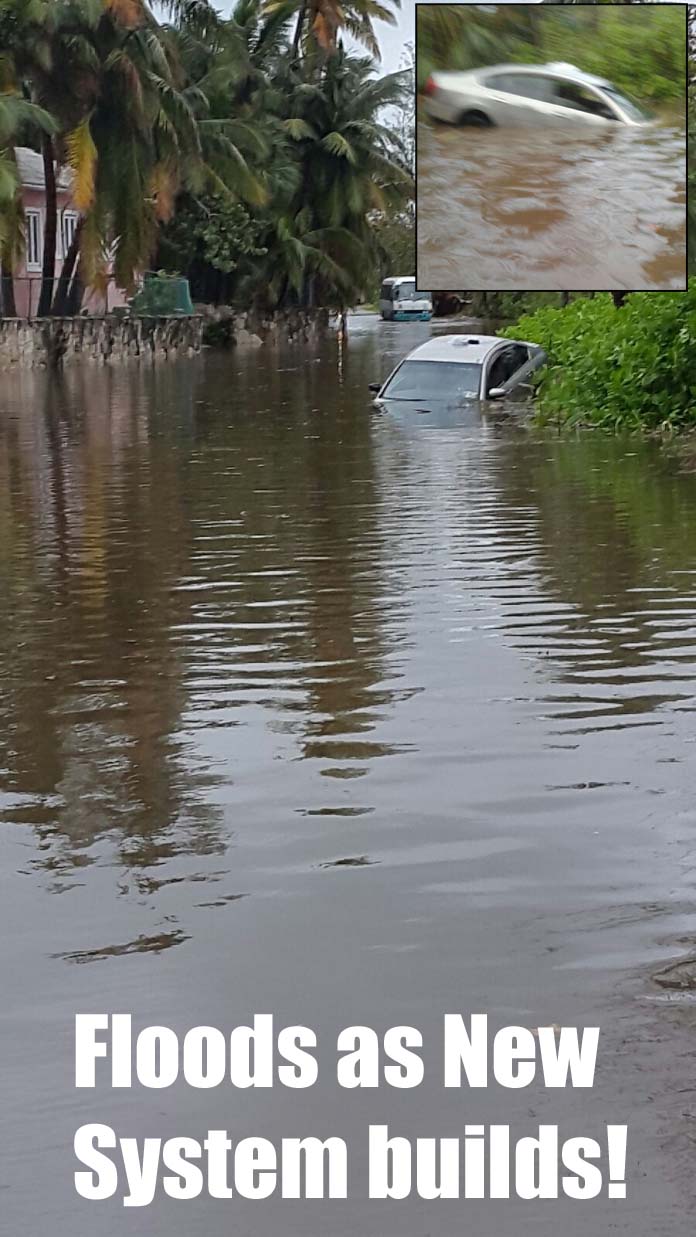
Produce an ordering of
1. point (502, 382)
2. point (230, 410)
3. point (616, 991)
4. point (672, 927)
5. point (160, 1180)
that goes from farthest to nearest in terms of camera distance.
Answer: point (230, 410) < point (502, 382) < point (672, 927) < point (616, 991) < point (160, 1180)

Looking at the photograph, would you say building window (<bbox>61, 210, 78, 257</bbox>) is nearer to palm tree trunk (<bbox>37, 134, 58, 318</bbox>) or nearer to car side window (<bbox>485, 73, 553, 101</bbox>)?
palm tree trunk (<bbox>37, 134, 58, 318</bbox>)

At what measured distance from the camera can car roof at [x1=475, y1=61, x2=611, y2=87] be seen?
19.1m

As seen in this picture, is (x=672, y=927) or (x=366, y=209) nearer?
(x=672, y=927)

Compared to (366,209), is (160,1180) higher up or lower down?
lower down

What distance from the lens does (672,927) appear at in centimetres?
545

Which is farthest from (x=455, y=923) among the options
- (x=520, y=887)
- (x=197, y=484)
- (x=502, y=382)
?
(x=502, y=382)

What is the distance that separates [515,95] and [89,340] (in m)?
27.3

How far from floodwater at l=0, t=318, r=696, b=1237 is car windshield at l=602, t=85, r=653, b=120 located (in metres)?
7.08

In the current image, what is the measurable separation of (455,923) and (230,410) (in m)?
23.8

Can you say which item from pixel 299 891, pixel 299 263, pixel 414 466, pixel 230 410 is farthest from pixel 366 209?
pixel 299 891

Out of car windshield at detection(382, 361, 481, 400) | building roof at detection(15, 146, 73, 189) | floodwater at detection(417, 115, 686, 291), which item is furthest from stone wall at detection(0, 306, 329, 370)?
floodwater at detection(417, 115, 686, 291)

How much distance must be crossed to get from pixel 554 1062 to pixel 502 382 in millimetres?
21720

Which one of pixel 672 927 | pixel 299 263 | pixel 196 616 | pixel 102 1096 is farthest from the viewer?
pixel 299 263

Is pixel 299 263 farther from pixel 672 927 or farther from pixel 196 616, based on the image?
pixel 672 927
